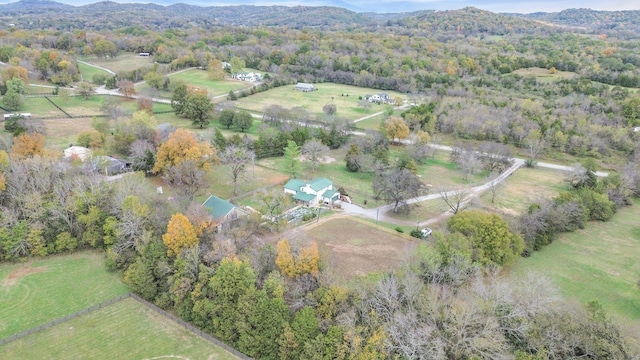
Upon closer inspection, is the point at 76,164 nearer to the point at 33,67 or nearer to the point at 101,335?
the point at 101,335

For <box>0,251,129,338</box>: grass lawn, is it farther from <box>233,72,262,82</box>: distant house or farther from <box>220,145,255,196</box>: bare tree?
<box>233,72,262,82</box>: distant house

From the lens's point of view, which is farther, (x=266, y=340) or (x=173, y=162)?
(x=173, y=162)

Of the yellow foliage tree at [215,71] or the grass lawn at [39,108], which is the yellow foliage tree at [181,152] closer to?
the grass lawn at [39,108]

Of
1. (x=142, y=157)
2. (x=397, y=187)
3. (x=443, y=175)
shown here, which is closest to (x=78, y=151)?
(x=142, y=157)

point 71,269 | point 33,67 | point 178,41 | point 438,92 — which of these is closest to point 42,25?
point 178,41

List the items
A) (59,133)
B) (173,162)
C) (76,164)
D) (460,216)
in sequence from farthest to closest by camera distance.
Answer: (59,133) < (173,162) < (76,164) < (460,216)

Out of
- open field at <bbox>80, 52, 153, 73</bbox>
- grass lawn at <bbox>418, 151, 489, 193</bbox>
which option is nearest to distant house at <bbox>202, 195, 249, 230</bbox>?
grass lawn at <bbox>418, 151, 489, 193</bbox>

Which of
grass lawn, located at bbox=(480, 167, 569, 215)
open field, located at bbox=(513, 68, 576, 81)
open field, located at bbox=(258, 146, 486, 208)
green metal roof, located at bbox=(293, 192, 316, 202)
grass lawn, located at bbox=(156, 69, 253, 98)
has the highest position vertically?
open field, located at bbox=(513, 68, 576, 81)

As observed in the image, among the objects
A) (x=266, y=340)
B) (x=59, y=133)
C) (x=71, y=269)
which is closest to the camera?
(x=266, y=340)
